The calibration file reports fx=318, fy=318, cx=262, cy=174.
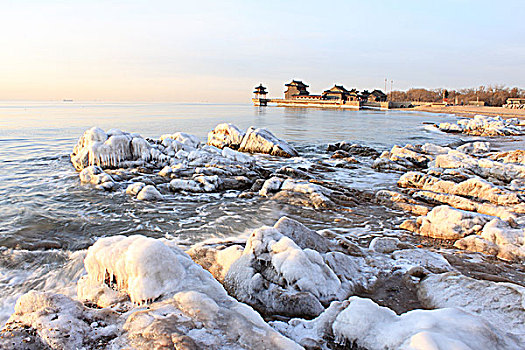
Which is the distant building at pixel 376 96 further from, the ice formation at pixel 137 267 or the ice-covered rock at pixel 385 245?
the ice formation at pixel 137 267

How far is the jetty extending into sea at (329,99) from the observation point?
321ft

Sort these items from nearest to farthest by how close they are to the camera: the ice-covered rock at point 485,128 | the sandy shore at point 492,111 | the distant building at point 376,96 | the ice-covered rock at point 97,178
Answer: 1. the ice-covered rock at point 97,178
2. the ice-covered rock at point 485,128
3. the sandy shore at point 492,111
4. the distant building at point 376,96

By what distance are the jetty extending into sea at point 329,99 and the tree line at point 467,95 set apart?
20.7 m

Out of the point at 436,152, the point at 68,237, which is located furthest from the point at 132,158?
the point at 436,152

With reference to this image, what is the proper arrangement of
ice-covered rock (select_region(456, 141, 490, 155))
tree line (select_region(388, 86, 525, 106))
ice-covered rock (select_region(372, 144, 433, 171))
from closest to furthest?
ice-covered rock (select_region(372, 144, 433, 171)) → ice-covered rock (select_region(456, 141, 490, 155)) → tree line (select_region(388, 86, 525, 106))

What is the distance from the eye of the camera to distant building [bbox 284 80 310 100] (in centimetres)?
10486

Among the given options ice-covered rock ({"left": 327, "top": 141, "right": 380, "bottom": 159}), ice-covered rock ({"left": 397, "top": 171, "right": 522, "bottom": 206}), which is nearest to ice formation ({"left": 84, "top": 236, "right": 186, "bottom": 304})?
ice-covered rock ({"left": 397, "top": 171, "right": 522, "bottom": 206})

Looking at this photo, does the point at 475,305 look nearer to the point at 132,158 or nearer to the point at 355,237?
the point at 355,237

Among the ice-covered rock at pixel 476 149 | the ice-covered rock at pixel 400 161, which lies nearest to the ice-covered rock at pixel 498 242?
the ice-covered rock at pixel 400 161

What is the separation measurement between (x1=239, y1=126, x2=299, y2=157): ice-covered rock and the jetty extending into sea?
269ft

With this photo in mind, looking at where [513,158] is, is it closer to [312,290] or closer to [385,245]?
[385,245]

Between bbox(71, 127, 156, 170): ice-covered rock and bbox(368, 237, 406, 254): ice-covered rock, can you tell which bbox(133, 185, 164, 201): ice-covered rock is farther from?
bbox(368, 237, 406, 254): ice-covered rock

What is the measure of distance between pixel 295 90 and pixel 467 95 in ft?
196

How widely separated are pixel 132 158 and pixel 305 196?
9.35 meters
